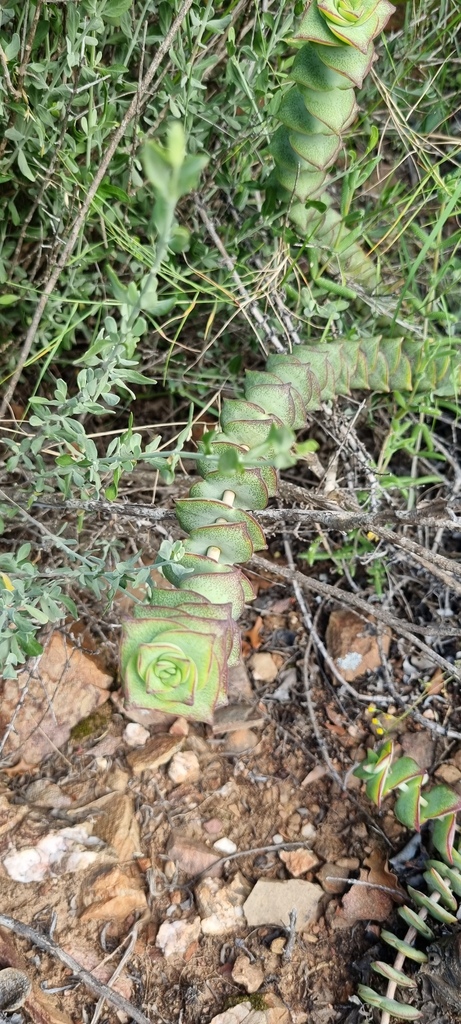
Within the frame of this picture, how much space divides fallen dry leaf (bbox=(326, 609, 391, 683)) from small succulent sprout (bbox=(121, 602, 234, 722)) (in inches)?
30.1

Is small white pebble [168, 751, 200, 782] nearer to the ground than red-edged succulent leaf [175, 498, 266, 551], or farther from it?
nearer to the ground

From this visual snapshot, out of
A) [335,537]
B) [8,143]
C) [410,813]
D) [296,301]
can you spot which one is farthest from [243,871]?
[8,143]

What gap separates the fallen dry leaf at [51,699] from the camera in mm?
1388

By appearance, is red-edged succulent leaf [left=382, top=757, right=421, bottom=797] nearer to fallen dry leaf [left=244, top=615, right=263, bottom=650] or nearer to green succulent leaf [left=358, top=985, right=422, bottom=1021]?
green succulent leaf [left=358, top=985, right=422, bottom=1021]

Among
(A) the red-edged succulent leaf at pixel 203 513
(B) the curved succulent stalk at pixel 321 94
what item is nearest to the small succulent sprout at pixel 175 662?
(A) the red-edged succulent leaf at pixel 203 513

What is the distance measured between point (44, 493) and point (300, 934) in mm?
880

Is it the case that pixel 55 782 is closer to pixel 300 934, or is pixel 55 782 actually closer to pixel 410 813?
→ pixel 300 934

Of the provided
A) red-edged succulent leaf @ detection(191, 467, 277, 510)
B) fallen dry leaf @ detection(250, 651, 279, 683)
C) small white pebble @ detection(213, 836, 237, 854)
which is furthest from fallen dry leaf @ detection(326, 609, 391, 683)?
red-edged succulent leaf @ detection(191, 467, 277, 510)

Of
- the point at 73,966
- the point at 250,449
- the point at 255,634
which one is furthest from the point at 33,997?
the point at 250,449

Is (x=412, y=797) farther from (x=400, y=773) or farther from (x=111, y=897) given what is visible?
(x=111, y=897)

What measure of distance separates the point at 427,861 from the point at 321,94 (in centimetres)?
119

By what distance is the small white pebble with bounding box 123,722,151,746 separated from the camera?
57.0 inches

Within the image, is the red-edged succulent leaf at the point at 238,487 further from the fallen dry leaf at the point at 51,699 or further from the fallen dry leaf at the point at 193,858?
the fallen dry leaf at the point at 193,858

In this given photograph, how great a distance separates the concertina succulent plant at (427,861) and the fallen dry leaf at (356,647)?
30cm
